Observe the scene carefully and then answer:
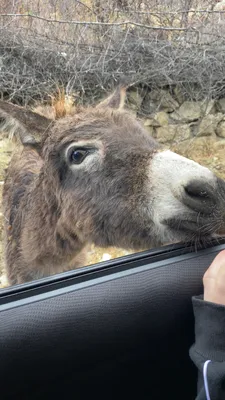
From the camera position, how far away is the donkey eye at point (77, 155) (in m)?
2.17

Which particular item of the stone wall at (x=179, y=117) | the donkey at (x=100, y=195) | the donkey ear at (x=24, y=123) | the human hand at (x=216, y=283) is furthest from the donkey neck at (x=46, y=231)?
the stone wall at (x=179, y=117)

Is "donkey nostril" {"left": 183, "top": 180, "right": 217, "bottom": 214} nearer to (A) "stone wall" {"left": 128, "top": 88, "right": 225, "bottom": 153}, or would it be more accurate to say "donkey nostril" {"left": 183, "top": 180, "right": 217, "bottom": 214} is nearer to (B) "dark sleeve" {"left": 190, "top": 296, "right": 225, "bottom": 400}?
(B) "dark sleeve" {"left": 190, "top": 296, "right": 225, "bottom": 400}

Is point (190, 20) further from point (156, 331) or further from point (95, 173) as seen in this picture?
point (156, 331)

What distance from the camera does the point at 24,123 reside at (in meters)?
2.26

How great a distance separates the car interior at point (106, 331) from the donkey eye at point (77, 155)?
0.82 meters

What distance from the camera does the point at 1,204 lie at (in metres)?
3.50

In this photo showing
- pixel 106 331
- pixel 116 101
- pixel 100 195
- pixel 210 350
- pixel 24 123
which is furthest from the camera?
pixel 116 101

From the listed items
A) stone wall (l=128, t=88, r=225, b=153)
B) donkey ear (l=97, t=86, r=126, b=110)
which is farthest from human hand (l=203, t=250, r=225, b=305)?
stone wall (l=128, t=88, r=225, b=153)

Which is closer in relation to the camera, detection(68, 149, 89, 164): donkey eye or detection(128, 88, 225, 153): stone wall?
detection(68, 149, 89, 164): donkey eye

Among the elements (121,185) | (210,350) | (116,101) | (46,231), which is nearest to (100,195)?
(121,185)

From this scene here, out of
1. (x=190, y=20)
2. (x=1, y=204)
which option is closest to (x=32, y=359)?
(x=1, y=204)

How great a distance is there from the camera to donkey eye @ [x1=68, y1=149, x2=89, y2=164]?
7.11 feet

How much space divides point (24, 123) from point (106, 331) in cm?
136

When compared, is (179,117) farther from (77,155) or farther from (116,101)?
(77,155)
